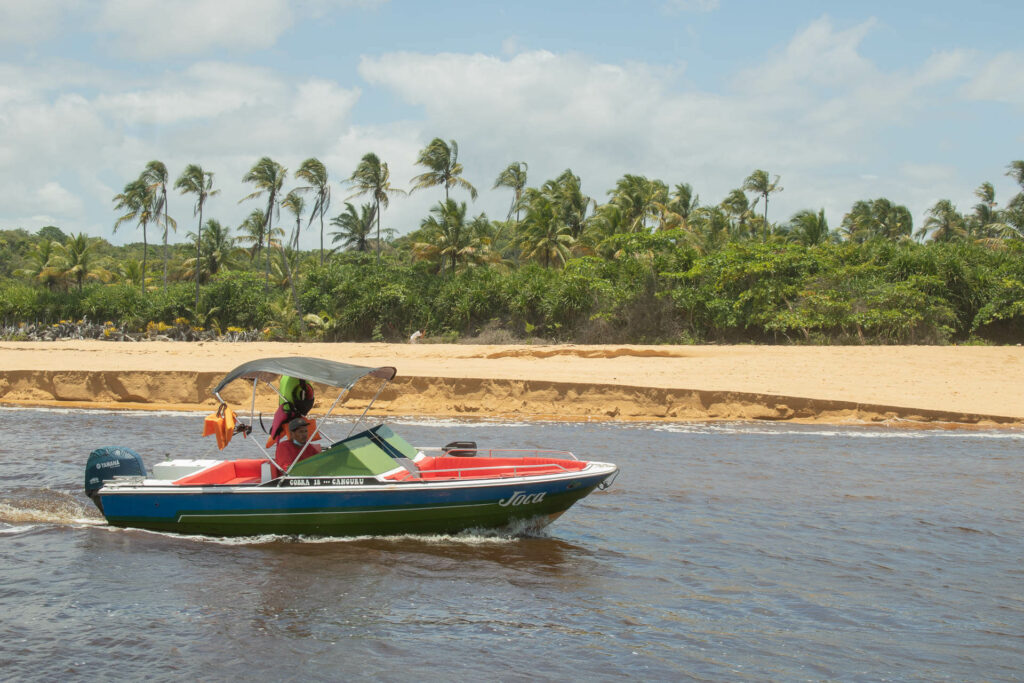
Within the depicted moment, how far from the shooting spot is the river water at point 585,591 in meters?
6.20

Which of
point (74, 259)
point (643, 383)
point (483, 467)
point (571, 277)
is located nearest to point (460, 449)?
point (483, 467)

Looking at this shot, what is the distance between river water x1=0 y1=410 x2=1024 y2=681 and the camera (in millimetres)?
6199

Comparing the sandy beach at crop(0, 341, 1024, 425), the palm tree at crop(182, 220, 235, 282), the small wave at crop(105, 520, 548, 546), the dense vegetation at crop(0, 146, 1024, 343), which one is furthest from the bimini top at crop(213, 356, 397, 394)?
the palm tree at crop(182, 220, 235, 282)

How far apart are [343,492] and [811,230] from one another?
36.1 m

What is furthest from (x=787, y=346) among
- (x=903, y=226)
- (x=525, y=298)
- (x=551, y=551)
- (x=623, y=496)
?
(x=903, y=226)

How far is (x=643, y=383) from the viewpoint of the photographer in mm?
19609

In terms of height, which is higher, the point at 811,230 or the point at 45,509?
the point at 811,230

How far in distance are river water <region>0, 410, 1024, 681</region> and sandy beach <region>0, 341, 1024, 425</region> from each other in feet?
18.3

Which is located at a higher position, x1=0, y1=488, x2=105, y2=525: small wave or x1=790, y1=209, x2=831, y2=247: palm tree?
x1=790, y1=209, x2=831, y2=247: palm tree

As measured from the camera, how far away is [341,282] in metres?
37.2

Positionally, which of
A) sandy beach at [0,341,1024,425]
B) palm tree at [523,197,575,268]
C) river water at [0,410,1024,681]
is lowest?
river water at [0,410,1024,681]

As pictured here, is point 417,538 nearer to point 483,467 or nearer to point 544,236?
point 483,467

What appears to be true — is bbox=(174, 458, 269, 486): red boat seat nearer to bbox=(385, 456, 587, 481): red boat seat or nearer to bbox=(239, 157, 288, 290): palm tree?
bbox=(385, 456, 587, 481): red boat seat

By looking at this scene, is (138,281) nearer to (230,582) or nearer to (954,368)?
(954,368)
